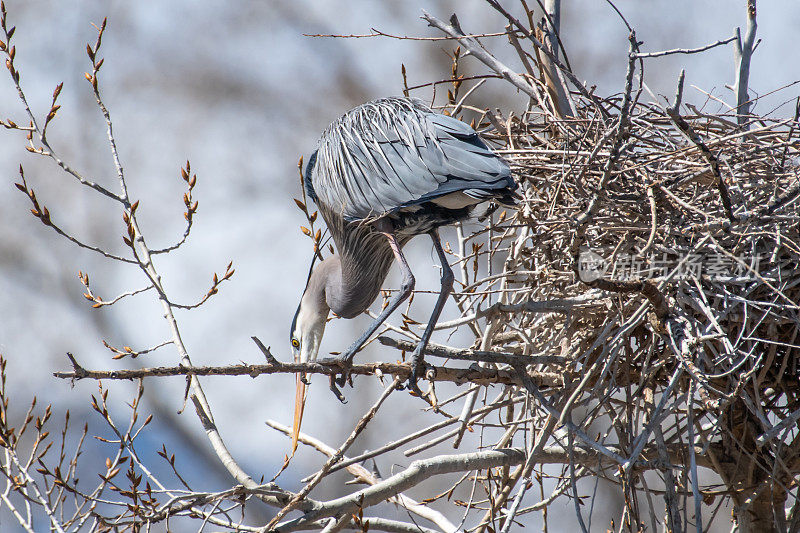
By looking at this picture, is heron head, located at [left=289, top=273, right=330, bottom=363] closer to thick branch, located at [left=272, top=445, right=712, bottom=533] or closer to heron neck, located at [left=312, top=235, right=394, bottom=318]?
heron neck, located at [left=312, top=235, right=394, bottom=318]

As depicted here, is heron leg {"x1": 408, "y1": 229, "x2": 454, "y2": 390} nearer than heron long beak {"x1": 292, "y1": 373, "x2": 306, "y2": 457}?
Yes

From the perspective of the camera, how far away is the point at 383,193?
2.03 meters

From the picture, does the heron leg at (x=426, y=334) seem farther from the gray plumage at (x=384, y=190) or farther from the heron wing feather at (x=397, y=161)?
the heron wing feather at (x=397, y=161)

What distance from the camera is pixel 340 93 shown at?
561cm

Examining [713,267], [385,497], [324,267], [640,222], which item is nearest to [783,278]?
[713,267]

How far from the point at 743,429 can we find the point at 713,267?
391 millimetres

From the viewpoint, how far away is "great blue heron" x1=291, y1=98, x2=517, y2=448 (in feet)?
6.14

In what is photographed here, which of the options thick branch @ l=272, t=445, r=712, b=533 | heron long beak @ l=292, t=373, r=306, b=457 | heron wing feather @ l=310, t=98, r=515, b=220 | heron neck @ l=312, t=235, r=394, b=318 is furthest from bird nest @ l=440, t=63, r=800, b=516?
heron long beak @ l=292, t=373, r=306, b=457

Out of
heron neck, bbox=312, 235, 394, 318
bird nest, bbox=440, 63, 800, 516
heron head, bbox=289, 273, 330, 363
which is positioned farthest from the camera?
heron head, bbox=289, 273, 330, 363

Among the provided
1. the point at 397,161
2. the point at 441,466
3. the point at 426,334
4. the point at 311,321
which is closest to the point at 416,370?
the point at 426,334

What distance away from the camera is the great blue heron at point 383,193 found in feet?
6.14

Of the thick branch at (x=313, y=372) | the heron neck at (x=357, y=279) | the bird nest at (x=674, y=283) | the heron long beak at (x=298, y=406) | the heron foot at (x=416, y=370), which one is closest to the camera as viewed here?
the thick branch at (x=313, y=372)

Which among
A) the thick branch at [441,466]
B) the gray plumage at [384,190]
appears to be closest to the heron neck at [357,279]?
the gray plumage at [384,190]

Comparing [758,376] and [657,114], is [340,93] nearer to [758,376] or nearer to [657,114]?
[657,114]
